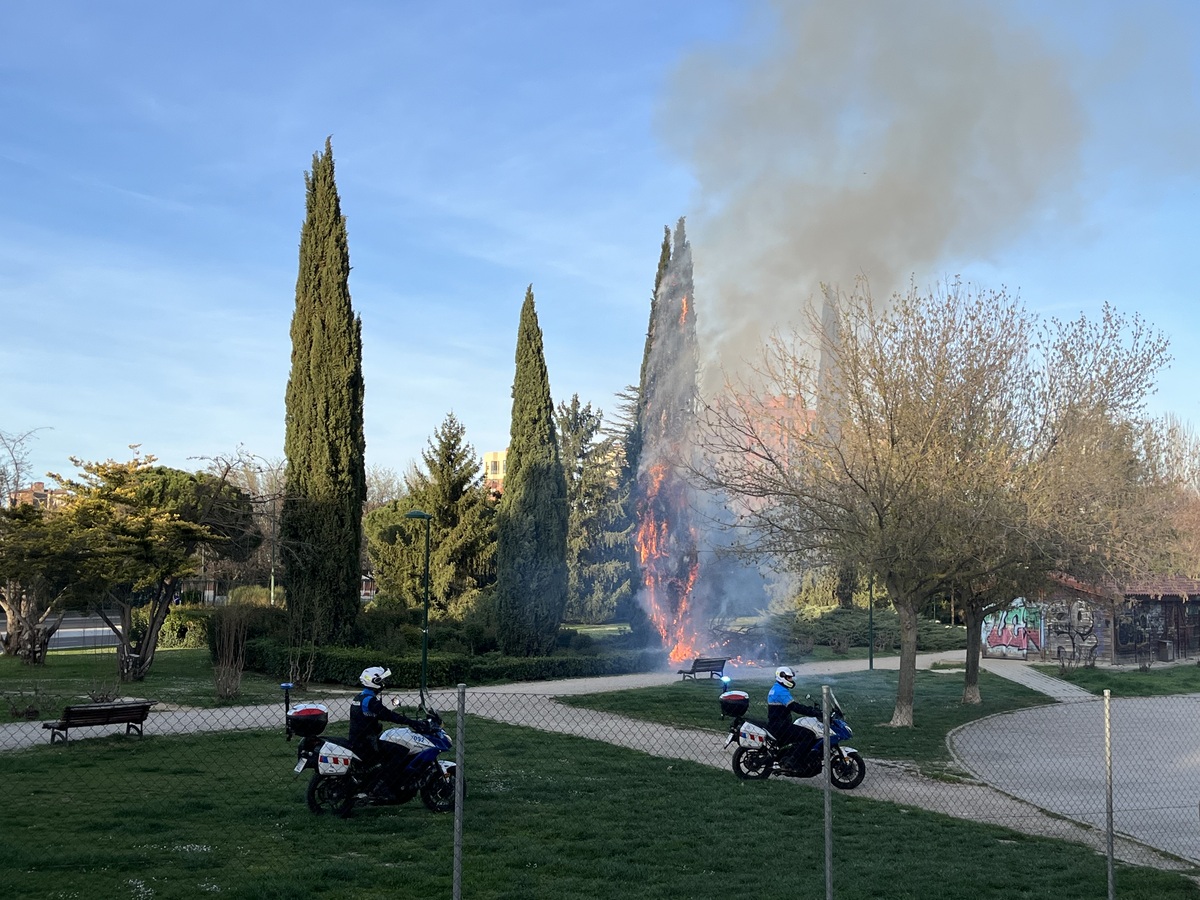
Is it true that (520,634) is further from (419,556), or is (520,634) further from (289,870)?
(289,870)

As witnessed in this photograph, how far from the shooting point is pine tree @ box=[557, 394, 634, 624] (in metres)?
48.2

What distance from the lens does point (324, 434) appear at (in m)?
28.8

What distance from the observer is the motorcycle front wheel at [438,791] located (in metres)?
10.6

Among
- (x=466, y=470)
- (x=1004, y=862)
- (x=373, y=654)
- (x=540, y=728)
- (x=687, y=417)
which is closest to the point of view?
(x=1004, y=862)

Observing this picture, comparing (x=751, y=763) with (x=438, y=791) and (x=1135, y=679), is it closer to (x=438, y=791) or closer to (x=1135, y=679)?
(x=438, y=791)

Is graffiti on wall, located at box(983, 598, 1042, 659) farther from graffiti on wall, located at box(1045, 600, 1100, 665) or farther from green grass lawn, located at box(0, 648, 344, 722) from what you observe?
green grass lawn, located at box(0, 648, 344, 722)

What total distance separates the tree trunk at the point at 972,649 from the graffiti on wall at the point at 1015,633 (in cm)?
1653

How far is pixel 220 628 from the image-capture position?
25.1 metres

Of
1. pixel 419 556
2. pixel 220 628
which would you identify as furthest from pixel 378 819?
pixel 419 556

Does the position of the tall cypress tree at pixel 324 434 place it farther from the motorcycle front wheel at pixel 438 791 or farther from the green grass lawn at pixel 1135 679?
the green grass lawn at pixel 1135 679

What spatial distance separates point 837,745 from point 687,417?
25524 mm

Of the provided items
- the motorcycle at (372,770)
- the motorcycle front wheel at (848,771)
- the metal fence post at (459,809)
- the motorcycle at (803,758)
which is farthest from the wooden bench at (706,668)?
the metal fence post at (459,809)

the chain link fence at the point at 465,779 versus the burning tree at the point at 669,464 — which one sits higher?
the burning tree at the point at 669,464

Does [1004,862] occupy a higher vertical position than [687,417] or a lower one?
lower
